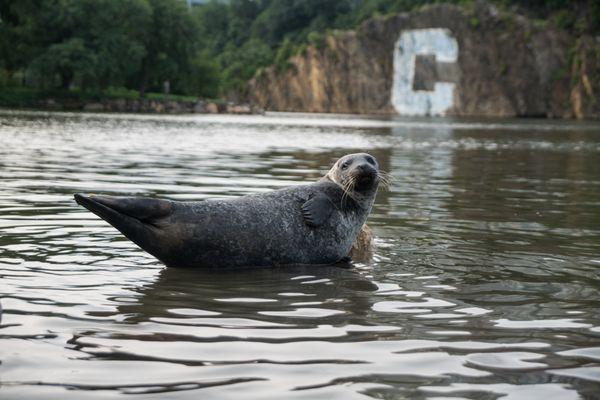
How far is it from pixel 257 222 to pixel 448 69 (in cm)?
8413

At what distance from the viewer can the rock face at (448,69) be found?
81.4 meters

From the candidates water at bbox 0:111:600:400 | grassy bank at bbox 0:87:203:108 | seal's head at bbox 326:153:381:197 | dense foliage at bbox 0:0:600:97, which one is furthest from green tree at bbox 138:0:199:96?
seal's head at bbox 326:153:381:197

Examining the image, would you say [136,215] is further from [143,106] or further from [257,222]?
[143,106]

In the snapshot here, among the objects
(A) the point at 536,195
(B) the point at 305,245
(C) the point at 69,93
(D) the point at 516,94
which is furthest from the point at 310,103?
(B) the point at 305,245

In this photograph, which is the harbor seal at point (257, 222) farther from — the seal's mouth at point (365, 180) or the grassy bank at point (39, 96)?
the grassy bank at point (39, 96)

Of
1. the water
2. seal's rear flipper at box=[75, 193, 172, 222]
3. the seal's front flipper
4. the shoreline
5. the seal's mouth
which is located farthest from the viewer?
the shoreline

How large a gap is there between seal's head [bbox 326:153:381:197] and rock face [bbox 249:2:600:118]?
7474 centimetres

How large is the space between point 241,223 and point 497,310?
7.79ft

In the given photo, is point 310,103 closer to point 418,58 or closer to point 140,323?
point 418,58

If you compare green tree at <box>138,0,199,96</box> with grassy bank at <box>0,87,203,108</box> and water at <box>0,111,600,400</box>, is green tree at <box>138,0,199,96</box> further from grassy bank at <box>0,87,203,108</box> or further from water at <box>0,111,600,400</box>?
water at <box>0,111,600,400</box>

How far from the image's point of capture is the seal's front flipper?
7402 mm

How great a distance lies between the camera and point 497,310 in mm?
5770

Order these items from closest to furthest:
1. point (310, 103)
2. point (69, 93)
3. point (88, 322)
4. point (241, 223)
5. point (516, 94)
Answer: point (88, 322), point (241, 223), point (69, 93), point (516, 94), point (310, 103)

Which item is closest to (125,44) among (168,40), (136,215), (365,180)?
(168,40)
